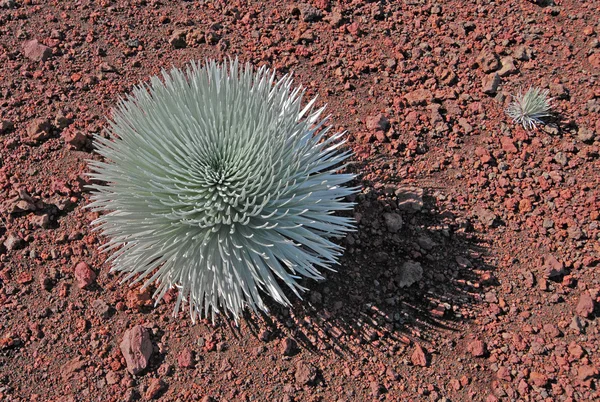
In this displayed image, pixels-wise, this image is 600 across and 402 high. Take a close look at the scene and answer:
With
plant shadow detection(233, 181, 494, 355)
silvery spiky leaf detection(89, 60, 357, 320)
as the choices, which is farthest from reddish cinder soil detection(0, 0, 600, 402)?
silvery spiky leaf detection(89, 60, 357, 320)

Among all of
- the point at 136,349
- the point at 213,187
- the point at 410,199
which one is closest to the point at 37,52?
the point at 213,187

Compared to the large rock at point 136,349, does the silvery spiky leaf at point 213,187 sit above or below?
above

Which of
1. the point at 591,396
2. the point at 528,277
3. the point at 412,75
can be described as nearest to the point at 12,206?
the point at 412,75

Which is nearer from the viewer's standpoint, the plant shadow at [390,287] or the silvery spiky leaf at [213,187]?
the silvery spiky leaf at [213,187]

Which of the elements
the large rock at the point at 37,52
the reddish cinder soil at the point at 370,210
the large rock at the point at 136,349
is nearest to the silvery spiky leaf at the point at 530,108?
the reddish cinder soil at the point at 370,210

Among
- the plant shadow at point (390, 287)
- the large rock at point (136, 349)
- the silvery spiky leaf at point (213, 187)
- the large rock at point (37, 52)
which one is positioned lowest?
the plant shadow at point (390, 287)

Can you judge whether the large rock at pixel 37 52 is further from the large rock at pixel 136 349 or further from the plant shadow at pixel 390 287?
the plant shadow at pixel 390 287
